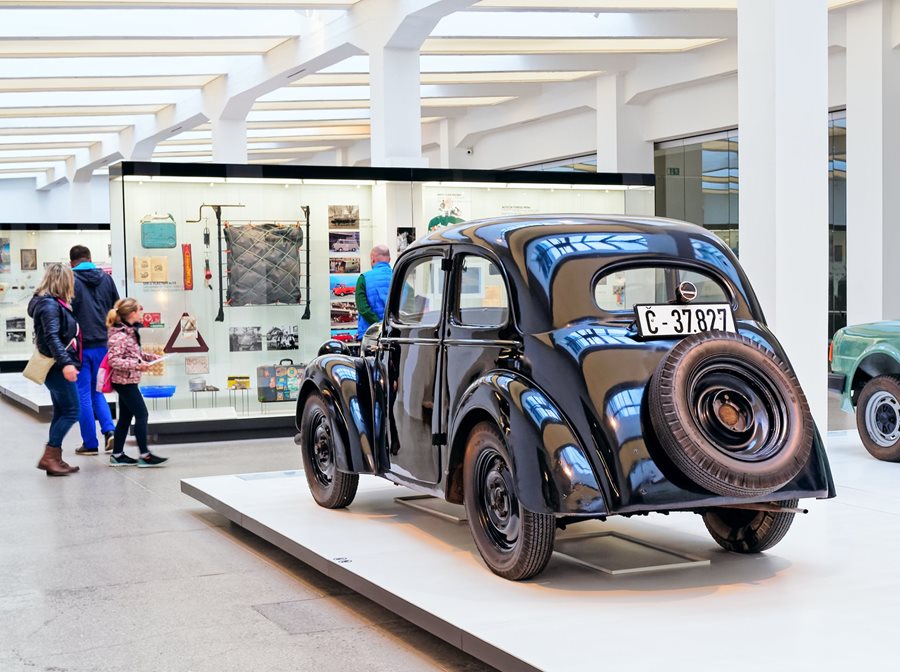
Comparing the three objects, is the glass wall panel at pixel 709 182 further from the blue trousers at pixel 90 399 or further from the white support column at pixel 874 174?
the blue trousers at pixel 90 399

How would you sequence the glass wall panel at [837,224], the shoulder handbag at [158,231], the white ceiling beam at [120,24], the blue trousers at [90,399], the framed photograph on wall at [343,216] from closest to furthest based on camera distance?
1. the blue trousers at [90,399]
2. the shoulder handbag at [158,231]
3. the framed photograph on wall at [343,216]
4. the white ceiling beam at [120,24]
5. the glass wall panel at [837,224]

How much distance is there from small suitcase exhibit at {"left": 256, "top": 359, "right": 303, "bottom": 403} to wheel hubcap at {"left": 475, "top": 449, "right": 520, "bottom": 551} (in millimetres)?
7151

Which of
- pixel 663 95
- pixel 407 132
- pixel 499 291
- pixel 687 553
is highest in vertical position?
pixel 663 95

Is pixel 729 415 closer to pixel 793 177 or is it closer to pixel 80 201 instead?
pixel 793 177

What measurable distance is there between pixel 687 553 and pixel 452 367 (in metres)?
1.48

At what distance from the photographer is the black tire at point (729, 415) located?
5.04 metres

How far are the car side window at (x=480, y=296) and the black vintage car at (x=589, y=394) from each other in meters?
0.01

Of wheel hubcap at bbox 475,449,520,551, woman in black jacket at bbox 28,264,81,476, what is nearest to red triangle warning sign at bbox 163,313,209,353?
woman in black jacket at bbox 28,264,81,476

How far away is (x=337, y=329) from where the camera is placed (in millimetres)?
12992

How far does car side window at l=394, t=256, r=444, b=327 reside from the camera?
6445 millimetres

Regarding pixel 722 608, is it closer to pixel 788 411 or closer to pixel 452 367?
pixel 788 411

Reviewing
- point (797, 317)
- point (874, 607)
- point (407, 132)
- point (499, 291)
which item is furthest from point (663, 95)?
point (874, 607)

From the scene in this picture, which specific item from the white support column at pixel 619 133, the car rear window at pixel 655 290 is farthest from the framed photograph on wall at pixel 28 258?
the car rear window at pixel 655 290

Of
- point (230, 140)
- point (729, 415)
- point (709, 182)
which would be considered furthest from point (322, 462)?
point (709, 182)
